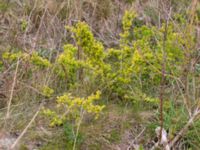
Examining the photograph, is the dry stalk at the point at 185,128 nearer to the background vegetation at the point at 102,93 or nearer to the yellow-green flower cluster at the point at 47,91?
the background vegetation at the point at 102,93

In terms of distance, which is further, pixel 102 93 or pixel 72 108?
pixel 102 93

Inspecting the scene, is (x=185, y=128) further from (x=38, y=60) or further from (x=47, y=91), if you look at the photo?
(x=38, y=60)

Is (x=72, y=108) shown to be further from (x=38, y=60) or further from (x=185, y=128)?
(x=185, y=128)

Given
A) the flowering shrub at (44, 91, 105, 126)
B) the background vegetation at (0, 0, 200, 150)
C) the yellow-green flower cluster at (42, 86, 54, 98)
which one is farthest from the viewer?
the yellow-green flower cluster at (42, 86, 54, 98)

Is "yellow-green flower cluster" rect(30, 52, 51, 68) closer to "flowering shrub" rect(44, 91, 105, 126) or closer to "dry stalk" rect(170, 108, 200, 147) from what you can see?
"flowering shrub" rect(44, 91, 105, 126)

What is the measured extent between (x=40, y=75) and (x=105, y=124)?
0.54 m

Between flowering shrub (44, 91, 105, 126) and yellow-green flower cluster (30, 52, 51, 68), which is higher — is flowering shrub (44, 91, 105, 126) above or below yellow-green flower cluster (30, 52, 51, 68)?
below

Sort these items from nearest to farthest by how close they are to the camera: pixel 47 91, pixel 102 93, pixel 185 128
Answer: pixel 185 128
pixel 47 91
pixel 102 93

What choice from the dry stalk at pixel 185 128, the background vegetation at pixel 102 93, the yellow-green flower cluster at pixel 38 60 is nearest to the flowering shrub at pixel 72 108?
the background vegetation at pixel 102 93

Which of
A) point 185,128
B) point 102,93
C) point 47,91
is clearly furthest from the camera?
point 102,93

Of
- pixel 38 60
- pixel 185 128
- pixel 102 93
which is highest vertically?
pixel 38 60

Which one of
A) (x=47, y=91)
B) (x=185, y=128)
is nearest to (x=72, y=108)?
(x=47, y=91)

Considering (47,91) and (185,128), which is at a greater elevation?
(47,91)

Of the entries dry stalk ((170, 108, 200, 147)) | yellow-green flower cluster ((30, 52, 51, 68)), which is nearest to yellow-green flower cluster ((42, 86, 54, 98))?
yellow-green flower cluster ((30, 52, 51, 68))
